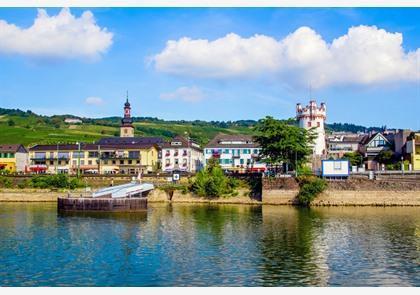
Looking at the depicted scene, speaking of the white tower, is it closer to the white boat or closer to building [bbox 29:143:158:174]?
building [bbox 29:143:158:174]

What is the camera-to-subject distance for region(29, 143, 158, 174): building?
115875mm

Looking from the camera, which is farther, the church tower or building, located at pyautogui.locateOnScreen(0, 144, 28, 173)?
the church tower

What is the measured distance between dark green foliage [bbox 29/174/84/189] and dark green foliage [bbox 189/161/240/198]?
64.2 ft

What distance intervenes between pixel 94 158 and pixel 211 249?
7939 centimetres

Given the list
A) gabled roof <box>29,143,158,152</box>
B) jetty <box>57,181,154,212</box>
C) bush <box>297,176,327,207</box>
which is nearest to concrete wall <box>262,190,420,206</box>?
bush <box>297,176,327,207</box>

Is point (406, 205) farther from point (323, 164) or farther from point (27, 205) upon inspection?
point (27, 205)

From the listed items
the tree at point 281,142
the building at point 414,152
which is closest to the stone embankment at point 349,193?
the tree at point 281,142

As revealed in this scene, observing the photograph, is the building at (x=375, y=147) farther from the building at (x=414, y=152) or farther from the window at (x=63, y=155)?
the window at (x=63, y=155)

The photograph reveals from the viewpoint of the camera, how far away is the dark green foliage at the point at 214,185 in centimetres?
8144

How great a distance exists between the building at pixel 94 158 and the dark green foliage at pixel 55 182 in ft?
80.7

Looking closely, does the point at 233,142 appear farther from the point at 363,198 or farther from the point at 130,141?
the point at 363,198

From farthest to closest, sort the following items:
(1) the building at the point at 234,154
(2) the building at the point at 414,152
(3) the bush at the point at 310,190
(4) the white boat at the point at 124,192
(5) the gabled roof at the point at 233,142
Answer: (5) the gabled roof at the point at 233,142
(1) the building at the point at 234,154
(2) the building at the point at 414,152
(3) the bush at the point at 310,190
(4) the white boat at the point at 124,192

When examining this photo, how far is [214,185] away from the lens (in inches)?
3194

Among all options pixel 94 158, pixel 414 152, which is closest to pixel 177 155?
pixel 94 158
